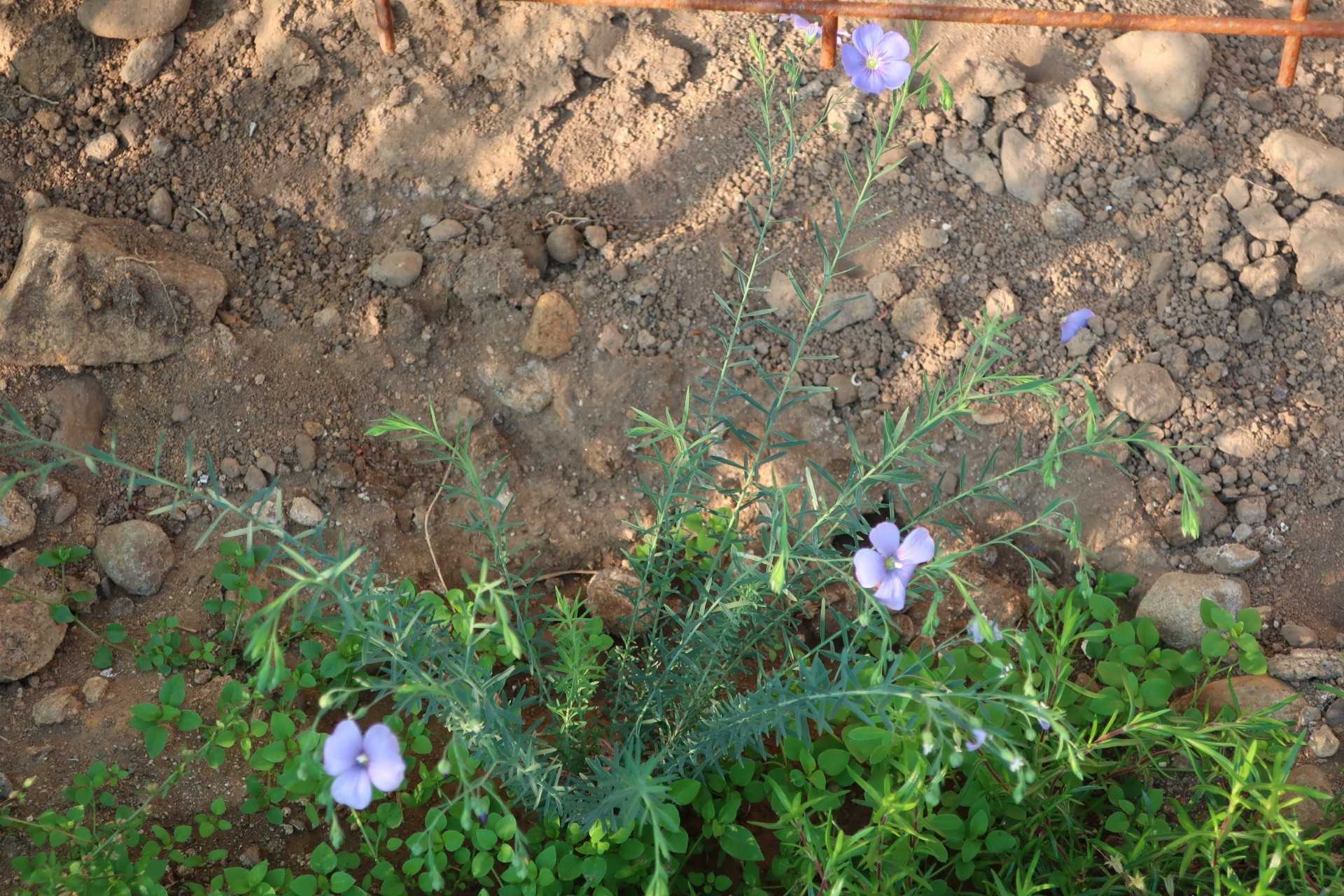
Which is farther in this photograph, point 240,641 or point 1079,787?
point 240,641

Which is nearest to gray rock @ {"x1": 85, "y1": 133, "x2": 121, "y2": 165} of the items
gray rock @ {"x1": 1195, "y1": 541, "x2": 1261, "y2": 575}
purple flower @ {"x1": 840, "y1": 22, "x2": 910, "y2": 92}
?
purple flower @ {"x1": 840, "y1": 22, "x2": 910, "y2": 92}

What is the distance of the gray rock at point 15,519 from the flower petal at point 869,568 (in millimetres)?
2064

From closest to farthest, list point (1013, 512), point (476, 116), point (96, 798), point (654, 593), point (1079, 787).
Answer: point (1079, 787) < point (96, 798) < point (654, 593) < point (1013, 512) < point (476, 116)

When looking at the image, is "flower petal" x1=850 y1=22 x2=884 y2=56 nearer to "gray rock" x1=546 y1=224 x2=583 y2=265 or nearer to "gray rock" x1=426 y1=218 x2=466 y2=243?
"gray rock" x1=546 y1=224 x2=583 y2=265

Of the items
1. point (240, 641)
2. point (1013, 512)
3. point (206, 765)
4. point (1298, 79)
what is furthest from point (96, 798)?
point (1298, 79)

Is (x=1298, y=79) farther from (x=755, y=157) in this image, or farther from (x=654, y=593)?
(x=654, y=593)

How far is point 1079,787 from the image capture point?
2.23m

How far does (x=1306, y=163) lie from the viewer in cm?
314

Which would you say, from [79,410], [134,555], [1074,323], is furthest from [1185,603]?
[79,410]

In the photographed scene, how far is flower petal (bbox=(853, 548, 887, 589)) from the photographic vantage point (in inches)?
67.3

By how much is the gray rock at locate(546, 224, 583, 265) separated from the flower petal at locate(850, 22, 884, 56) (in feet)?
3.81

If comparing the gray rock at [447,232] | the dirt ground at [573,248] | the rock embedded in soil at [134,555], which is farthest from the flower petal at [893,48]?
the rock embedded in soil at [134,555]

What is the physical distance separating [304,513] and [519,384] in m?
0.64

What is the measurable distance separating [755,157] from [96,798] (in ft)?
7.70
